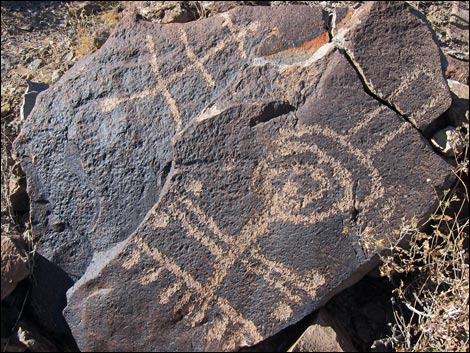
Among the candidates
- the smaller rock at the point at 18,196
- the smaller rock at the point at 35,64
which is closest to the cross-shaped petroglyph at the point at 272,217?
the smaller rock at the point at 18,196

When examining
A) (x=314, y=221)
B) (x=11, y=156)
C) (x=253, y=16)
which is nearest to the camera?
(x=314, y=221)

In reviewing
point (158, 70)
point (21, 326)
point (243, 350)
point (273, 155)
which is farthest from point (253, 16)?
point (21, 326)

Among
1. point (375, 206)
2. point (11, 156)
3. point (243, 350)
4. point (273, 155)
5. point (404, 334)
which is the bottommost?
point (404, 334)

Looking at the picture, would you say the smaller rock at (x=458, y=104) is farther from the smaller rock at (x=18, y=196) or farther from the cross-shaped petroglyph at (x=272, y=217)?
the smaller rock at (x=18, y=196)

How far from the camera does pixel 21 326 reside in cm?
243

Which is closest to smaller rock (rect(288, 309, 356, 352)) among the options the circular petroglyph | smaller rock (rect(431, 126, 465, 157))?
the circular petroglyph

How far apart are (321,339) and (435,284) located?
545mm

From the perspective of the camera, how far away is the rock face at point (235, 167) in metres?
2.23

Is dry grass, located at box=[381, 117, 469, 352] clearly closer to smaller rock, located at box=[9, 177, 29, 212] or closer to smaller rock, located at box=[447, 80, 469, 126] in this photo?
smaller rock, located at box=[447, 80, 469, 126]

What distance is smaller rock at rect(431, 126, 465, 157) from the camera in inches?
90.8

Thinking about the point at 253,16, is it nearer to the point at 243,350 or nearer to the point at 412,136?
the point at 412,136

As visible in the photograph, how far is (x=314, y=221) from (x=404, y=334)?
62cm

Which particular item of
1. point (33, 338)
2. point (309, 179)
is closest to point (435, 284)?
point (309, 179)

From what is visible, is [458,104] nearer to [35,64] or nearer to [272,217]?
[272,217]
